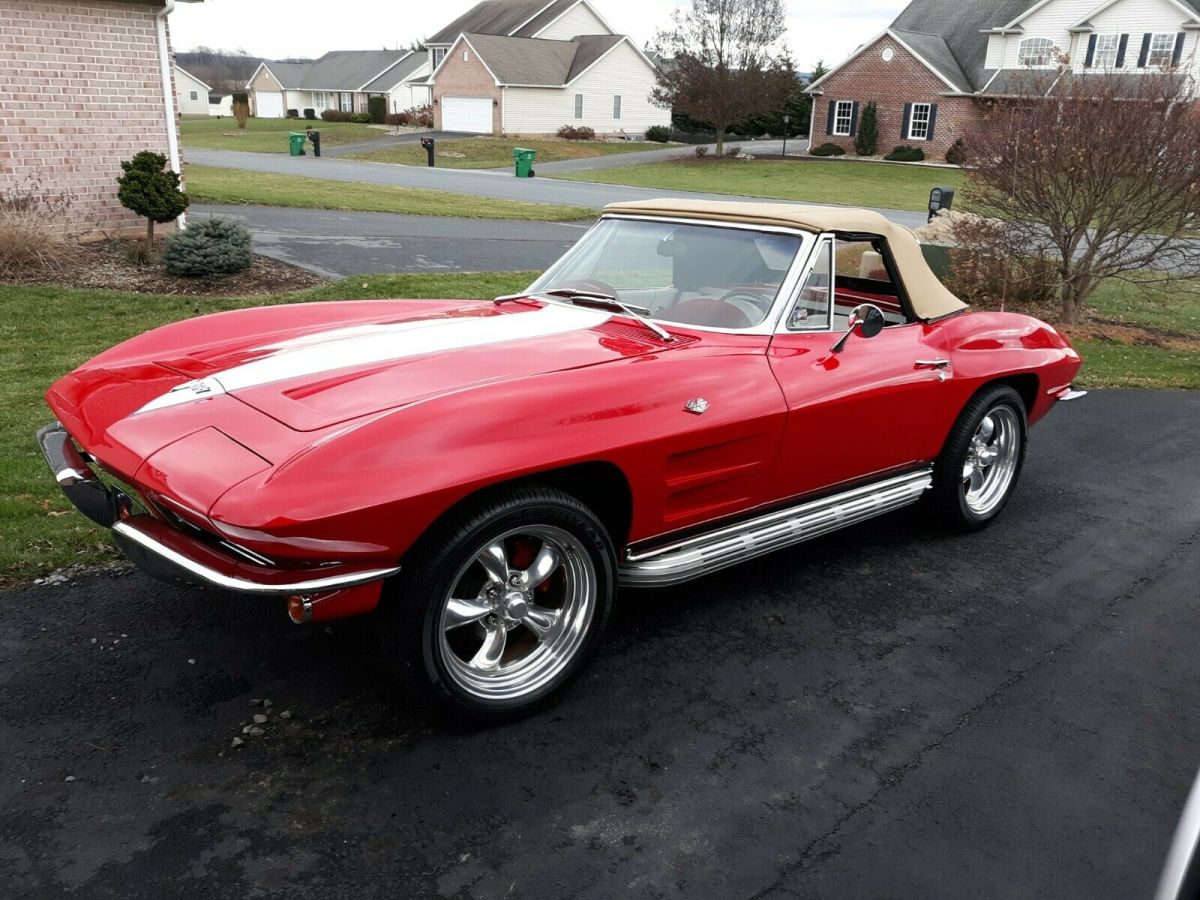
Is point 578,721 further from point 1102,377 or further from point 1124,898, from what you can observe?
point 1102,377

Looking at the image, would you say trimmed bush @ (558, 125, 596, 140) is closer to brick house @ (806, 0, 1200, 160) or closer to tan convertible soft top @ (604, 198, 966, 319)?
brick house @ (806, 0, 1200, 160)

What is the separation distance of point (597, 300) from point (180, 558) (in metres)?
2.07

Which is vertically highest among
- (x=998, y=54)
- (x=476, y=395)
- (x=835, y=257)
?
(x=998, y=54)

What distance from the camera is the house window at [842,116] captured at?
150ft

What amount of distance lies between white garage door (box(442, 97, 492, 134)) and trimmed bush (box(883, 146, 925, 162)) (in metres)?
21.2

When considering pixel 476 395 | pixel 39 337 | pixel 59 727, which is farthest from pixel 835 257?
pixel 39 337

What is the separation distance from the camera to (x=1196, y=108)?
11.5 meters

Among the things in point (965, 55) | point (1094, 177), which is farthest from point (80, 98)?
point (965, 55)

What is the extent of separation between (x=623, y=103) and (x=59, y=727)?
186 feet

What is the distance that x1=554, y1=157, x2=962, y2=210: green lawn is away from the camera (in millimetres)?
29375

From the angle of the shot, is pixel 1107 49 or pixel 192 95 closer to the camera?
pixel 1107 49

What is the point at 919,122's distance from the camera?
43.7 metres

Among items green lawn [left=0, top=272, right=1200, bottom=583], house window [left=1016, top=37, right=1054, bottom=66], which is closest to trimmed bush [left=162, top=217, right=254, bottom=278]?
green lawn [left=0, top=272, right=1200, bottom=583]

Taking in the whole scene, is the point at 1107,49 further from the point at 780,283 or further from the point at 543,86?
the point at 780,283
